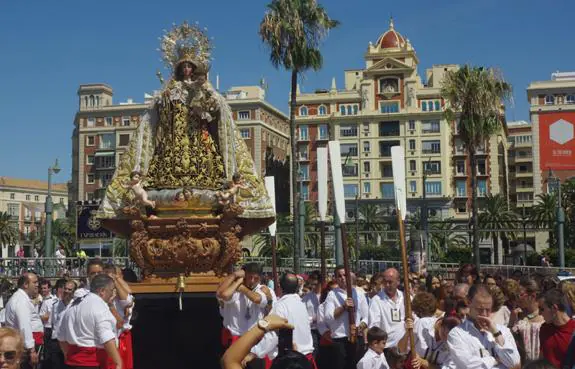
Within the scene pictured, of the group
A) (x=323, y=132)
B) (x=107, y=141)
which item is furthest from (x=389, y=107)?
(x=107, y=141)

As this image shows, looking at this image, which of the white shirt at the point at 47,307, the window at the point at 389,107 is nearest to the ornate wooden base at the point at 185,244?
the white shirt at the point at 47,307

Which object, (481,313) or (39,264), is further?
(39,264)

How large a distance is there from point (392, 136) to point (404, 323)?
69829 mm

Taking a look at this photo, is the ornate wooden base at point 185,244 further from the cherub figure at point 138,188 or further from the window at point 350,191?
the window at point 350,191

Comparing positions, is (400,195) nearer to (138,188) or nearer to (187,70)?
(138,188)

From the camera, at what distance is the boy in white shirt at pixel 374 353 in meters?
7.76

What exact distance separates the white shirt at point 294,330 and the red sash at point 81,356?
1.77 meters

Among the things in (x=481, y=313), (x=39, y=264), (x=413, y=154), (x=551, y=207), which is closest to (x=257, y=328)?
(x=481, y=313)

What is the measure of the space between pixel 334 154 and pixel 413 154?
67317mm

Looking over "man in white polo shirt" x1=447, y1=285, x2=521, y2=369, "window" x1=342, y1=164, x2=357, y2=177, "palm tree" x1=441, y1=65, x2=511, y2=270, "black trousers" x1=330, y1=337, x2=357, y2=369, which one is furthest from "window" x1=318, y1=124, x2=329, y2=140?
"man in white polo shirt" x1=447, y1=285, x2=521, y2=369

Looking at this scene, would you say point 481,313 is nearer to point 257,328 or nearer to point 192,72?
point 257,328

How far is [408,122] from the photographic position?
3039 inches

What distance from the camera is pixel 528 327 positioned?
7402 millimetres

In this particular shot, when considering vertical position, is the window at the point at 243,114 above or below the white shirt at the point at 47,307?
above
